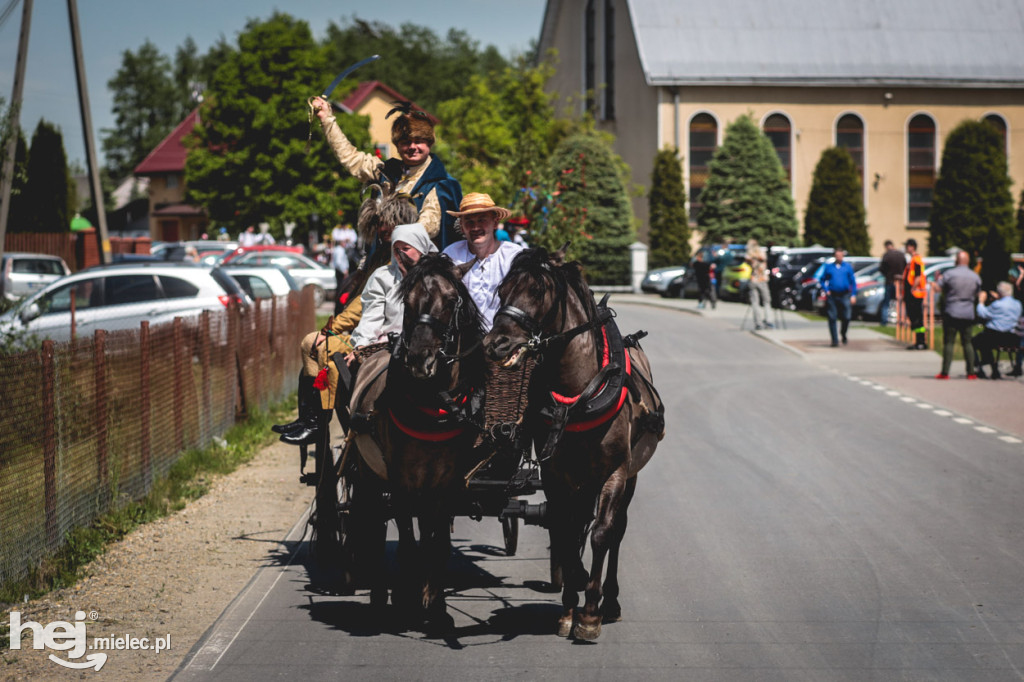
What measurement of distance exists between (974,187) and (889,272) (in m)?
20.6

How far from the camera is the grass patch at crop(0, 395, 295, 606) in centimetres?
778

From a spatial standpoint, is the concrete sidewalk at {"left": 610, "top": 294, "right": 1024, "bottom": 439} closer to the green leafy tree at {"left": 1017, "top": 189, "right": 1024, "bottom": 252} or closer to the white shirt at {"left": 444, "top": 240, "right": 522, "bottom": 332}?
the white shirt at {"left": 444, "top": 240, "right": 522, "bottom": 332}

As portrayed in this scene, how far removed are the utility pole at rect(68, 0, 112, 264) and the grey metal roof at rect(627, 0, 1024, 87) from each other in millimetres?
31840

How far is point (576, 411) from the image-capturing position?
6352 mm

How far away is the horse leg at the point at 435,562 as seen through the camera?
6.62 metres

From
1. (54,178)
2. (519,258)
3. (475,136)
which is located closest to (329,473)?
(519,258)

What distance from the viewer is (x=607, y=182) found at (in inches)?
1934

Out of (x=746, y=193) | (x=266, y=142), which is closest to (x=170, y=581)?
(x=746, y=193)

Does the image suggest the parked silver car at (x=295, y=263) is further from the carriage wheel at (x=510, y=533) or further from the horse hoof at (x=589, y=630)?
the horse hoof at (x=589, y=630)

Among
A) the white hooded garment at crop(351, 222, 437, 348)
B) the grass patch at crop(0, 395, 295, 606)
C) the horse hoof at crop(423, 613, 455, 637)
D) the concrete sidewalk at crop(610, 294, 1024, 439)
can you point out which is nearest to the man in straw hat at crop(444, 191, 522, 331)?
the white hooded garment at crop(351, 222, 437, 348)

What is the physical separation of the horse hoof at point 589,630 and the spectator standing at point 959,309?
15.8 m

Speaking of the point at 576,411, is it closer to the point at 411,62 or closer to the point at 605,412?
the point at 605,412

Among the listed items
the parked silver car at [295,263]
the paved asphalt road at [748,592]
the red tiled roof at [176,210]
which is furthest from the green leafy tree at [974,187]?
the red tiled roof at [176,210]

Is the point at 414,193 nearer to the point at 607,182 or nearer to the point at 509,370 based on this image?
the point at 509,370
